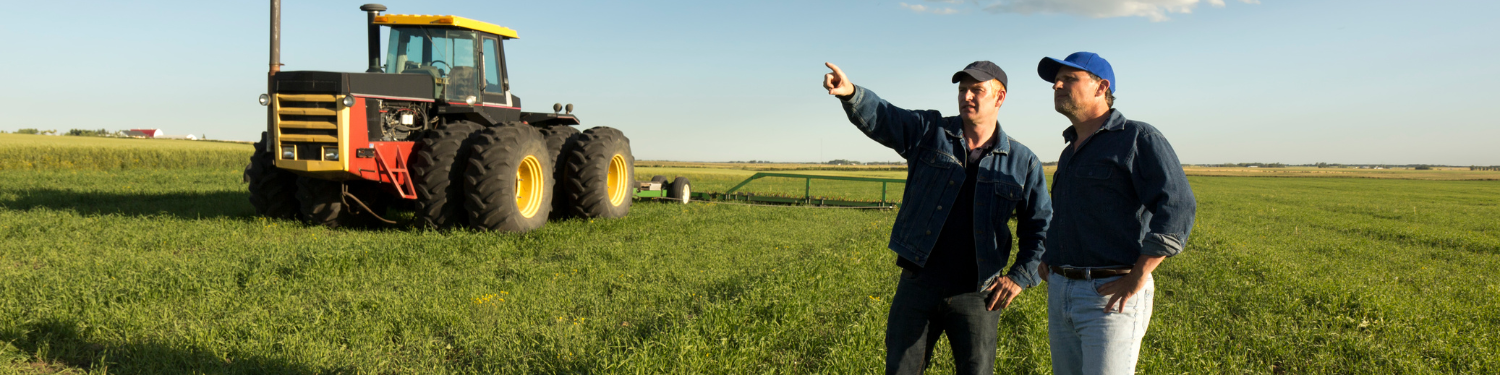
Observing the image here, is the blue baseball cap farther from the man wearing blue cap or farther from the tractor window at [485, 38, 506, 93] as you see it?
the tractor window at [485, 38, 506, 93]

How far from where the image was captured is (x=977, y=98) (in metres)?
2.81

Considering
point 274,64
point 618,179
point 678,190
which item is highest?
point 274,64

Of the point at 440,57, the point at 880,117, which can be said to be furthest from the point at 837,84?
the point at 440,57

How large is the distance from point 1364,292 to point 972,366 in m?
5.70

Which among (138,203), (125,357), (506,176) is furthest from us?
(138,203)

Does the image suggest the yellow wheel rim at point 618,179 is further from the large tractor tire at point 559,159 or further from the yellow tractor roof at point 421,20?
the yellow tractor roof at point 421,20

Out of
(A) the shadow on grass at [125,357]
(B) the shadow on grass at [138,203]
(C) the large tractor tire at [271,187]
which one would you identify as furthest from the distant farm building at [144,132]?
(A) the shadow on grass at [125,357]

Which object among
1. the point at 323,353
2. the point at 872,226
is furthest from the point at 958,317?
the point at 872,226

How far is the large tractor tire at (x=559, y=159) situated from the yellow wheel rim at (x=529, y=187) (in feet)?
1.21

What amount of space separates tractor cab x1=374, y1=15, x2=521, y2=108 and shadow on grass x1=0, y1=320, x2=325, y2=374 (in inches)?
205

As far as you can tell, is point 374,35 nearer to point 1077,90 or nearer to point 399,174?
point 399,174

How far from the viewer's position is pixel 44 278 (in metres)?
5.51

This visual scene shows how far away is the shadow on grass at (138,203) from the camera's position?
9.78 meters

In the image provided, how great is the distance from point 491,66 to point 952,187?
8.42 m
